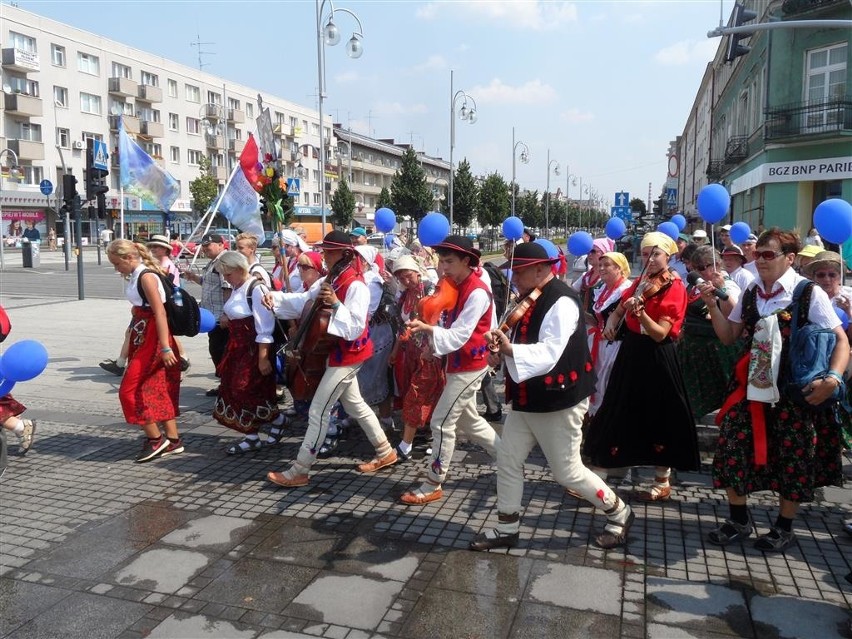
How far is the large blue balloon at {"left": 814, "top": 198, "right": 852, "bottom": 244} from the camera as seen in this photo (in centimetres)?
→ 501

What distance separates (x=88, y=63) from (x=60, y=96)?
3.48 m

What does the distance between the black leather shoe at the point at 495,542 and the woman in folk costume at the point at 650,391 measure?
0.91 m

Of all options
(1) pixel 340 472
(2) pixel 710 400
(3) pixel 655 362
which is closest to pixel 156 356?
(1) pixel 340 472

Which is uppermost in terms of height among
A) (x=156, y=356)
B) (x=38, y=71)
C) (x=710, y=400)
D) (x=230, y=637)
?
(x=38, y=71)

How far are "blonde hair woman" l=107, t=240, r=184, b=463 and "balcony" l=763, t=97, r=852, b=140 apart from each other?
22.4 m

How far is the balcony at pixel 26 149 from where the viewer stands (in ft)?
155

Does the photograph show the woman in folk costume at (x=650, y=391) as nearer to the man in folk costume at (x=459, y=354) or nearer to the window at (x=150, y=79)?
the man in folk costume at (x=459, y=354)

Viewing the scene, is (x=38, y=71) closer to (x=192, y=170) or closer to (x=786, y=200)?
(x=192, y=170)

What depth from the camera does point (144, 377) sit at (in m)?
5.81

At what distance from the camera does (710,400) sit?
5.94 meters

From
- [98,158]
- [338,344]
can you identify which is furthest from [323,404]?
[98,158]

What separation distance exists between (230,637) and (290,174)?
2778 inches

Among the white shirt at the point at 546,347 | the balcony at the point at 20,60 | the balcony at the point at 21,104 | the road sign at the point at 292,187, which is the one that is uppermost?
the balcony at the point at 20,60

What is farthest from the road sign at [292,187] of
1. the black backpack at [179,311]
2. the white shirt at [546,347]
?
the white shirt at [546,347]
